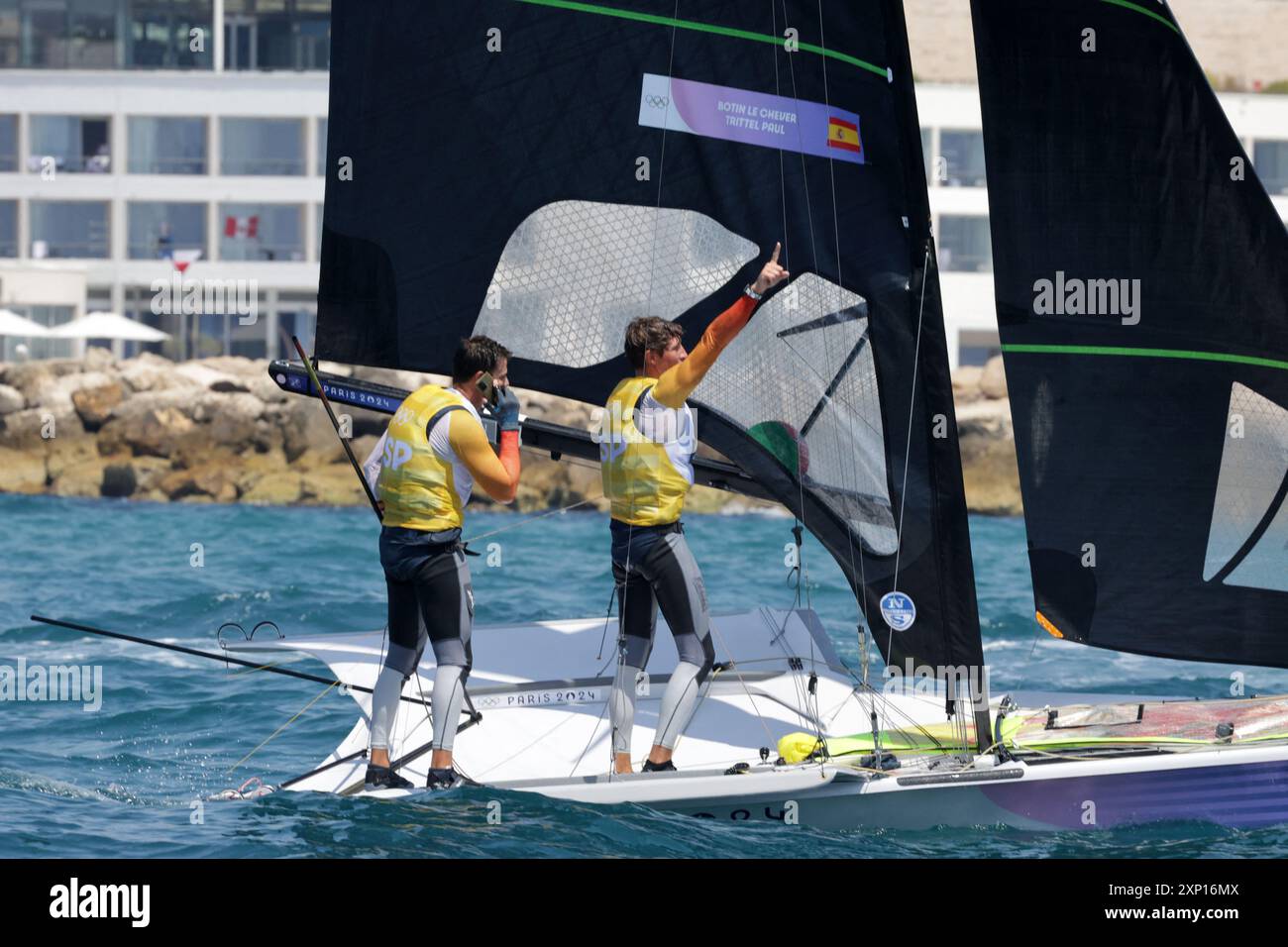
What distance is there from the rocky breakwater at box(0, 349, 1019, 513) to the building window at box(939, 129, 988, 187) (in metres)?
11.6

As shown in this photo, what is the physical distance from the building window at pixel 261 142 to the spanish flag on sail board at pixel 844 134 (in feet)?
104

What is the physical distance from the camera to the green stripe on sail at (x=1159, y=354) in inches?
290

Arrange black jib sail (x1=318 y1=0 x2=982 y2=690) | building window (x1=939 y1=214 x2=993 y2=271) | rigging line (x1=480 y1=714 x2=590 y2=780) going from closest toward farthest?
rigging line (x1=480 y1=714 x2=590 y2=780) < black jib sail (x1=318 y1=0 x2=982 y2=690) < building window (x1=939 y1=214 x2=993 y2=271)

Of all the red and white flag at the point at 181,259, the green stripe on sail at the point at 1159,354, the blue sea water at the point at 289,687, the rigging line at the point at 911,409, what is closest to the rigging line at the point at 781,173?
the rigging line at the point at 911,409

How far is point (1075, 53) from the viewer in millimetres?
7328

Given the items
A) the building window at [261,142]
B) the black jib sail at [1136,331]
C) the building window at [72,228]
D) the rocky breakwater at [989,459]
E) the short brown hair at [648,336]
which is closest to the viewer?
the short brown hair at [648,336]

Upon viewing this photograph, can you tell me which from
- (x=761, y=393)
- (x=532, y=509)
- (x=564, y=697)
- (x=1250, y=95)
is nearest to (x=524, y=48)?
(x=761, y=393)

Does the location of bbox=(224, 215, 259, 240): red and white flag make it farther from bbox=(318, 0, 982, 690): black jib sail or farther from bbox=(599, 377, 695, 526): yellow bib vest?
bbox=(599, 377, 695, 526): yellow bib vest

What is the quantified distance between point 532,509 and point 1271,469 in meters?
18.0

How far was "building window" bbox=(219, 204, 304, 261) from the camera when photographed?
125ft

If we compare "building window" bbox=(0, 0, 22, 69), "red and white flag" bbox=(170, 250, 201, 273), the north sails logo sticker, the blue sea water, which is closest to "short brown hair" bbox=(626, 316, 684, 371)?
the north sails logo sticker

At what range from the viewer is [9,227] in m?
38.3

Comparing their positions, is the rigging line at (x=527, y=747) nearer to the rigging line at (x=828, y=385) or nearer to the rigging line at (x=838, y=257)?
the rigging line at (x=838, y=257)

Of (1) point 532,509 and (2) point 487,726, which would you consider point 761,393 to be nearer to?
(2) point 487,726
